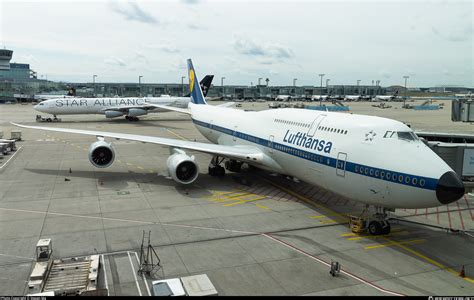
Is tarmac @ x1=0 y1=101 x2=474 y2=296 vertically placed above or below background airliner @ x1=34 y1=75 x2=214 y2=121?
below

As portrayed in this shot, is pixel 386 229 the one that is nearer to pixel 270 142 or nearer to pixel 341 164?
pixel 341 164

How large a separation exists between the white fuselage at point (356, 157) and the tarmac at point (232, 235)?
2.11m

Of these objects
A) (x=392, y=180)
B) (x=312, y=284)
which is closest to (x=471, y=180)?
(x=392, y=180)

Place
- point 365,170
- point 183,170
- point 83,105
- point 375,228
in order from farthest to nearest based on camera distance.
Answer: point 83,105
point 183,170
point 375,228
point 365,170

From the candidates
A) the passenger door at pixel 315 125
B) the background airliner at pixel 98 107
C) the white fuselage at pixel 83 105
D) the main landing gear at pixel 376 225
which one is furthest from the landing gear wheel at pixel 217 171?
the white fuselage at pixel 83 105

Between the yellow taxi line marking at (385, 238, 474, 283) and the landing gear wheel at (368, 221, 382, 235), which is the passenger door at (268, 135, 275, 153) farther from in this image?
the yellow taxi line marking at (385, 238, 474, 283)

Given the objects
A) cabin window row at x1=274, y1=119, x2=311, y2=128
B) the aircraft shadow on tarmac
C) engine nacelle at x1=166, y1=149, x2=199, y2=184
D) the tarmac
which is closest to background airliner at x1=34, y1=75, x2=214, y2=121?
the aircraft shadow on tarmac

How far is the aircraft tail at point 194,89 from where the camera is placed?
36.4 m

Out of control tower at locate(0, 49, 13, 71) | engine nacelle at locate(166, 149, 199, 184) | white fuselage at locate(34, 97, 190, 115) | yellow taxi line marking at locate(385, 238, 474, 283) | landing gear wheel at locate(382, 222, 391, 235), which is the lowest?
yellow taxi line marking at locate(385, 238, 474, 283)

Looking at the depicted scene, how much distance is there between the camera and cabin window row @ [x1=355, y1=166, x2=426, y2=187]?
12641mm

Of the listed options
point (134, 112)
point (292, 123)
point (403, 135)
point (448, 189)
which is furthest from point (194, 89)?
point (448, 189)

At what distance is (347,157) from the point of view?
14.8 m

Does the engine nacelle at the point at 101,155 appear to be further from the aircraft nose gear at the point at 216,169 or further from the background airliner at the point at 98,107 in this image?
the background airliner at the point at 98,107

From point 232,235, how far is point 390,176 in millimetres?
6523
